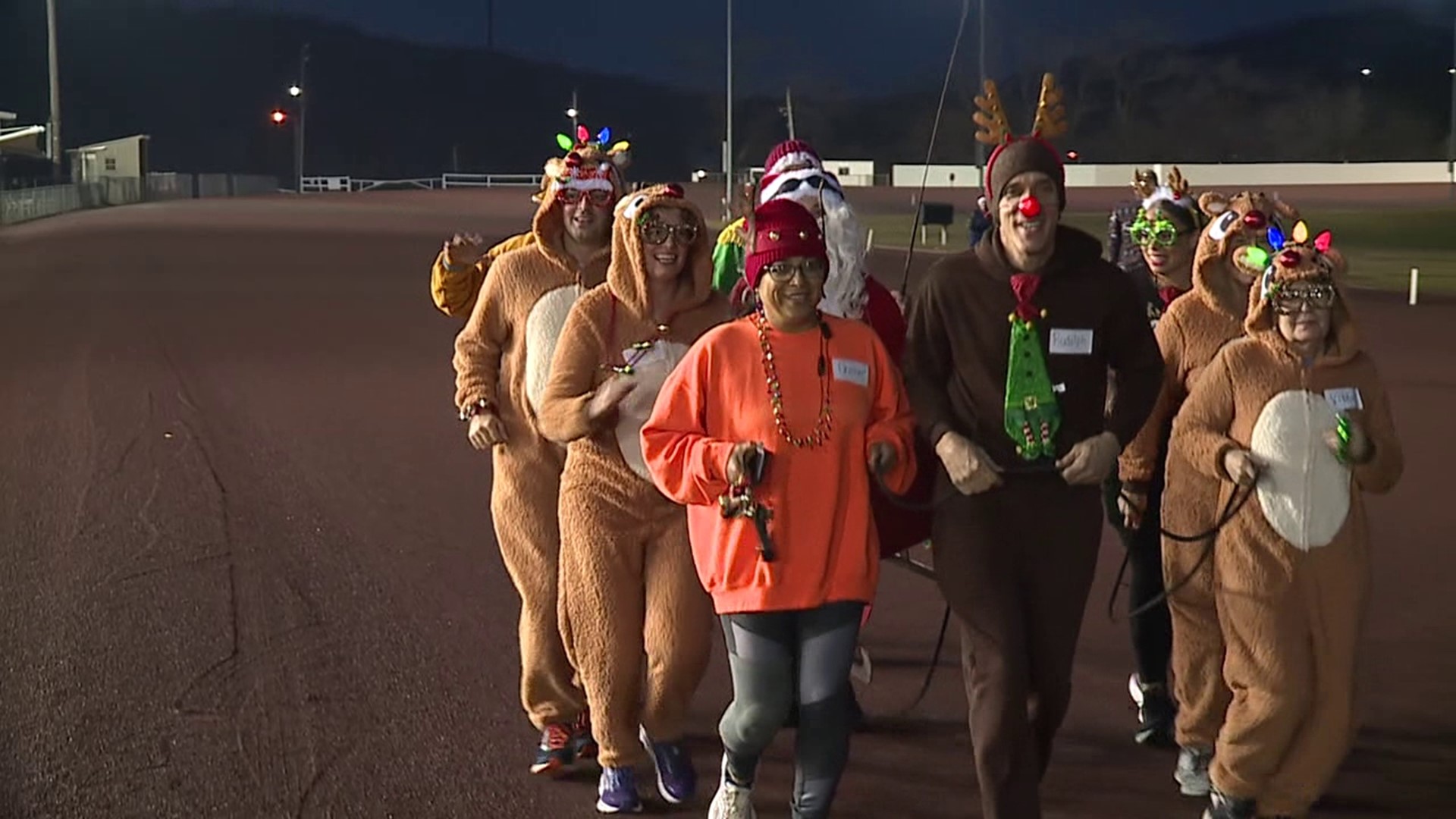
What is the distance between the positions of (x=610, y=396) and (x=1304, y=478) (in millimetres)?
1970

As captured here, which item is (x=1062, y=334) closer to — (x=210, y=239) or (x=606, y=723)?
(x=606, y=723)

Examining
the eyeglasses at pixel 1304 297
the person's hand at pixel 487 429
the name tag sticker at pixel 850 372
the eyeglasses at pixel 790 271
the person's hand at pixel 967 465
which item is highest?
the eyeglasses at pixel 790 271

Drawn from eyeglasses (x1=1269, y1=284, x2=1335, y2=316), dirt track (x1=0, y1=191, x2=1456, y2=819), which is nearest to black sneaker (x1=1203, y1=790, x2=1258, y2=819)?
dirt track (x1=0, y1=191, x2=1456, y2=819)

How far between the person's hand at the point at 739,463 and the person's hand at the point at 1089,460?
0.81 meters

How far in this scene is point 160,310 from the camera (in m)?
22.3

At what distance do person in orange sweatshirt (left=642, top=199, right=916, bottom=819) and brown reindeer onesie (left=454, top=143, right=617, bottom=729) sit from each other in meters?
1.15

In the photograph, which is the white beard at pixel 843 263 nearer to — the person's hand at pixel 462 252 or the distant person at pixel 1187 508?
the distant person at pixel 1187 508

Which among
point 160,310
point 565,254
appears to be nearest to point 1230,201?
point 565,254

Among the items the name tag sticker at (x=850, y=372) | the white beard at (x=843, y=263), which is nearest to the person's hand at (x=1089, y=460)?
the name tag sticker at (x=850, y=372)

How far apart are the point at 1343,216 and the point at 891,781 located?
35.7 m

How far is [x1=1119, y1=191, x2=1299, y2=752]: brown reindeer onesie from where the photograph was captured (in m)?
5.64

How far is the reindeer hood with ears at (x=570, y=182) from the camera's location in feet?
19.9

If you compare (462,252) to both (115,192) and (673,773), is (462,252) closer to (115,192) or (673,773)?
(673,773)

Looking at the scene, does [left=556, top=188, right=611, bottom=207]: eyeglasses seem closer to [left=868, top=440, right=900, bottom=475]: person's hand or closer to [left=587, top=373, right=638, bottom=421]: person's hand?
[left=587, top=373, right=638, bottom=421]: person's hand
